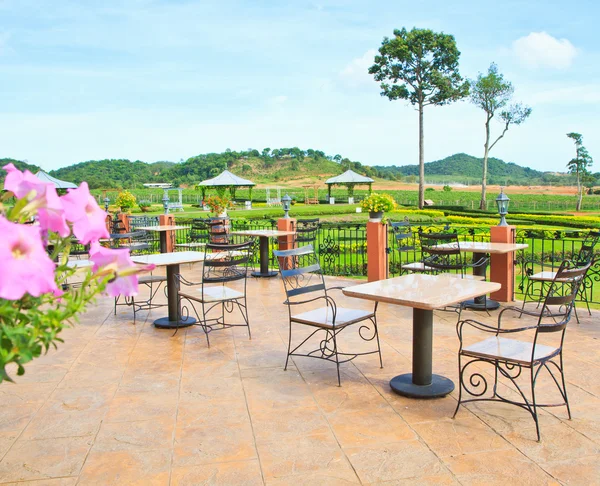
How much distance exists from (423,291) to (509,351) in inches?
28.7

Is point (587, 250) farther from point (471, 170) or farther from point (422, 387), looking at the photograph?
point (471, 170)

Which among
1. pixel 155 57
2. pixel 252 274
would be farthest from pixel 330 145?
pixel 252 274

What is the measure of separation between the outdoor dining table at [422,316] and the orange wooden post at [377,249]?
12.1 feet

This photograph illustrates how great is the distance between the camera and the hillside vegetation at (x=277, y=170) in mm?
50875

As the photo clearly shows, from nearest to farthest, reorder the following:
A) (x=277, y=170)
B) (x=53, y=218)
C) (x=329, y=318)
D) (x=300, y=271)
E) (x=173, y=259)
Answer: (x=53, y=218) → (x=329, y=318) → (x=300, y=271) → (x=173, y=259) → (x=277, y=170)

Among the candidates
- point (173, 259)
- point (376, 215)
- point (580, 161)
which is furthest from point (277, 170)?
point (173, 259)

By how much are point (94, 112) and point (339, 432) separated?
23.8 m

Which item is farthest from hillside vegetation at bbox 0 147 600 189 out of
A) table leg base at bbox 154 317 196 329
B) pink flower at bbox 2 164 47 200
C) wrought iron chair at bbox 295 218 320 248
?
pink flower at bbox 2 164 47 200

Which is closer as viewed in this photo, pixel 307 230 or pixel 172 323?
pixel 172 323

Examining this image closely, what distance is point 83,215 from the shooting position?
2.82 ft

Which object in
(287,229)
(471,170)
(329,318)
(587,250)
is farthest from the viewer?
(471,170)

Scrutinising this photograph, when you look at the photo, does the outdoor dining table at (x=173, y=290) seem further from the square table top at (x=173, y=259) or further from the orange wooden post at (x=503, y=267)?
the orange wooden post at (x=503, y=267)

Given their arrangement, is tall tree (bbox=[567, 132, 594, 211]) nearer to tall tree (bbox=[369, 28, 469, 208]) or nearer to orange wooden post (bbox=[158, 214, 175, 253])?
tall tree (bbox=[369, 28, 469, 208])

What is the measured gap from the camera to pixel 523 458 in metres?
2.72
